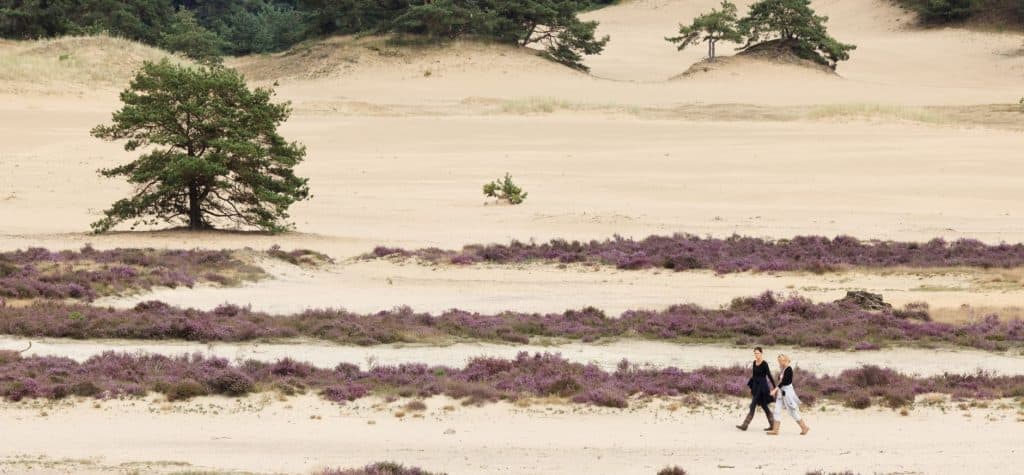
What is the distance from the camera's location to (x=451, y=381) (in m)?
21.2

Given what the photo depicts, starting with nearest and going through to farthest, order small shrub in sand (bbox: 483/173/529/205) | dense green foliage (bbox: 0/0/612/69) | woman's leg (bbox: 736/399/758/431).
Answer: woman's leg (bbox: 736/399/758/431)
small shrub in sand (bbox: 483/173/529/205)
dense green foliage (bbox: 0/0/612/69)

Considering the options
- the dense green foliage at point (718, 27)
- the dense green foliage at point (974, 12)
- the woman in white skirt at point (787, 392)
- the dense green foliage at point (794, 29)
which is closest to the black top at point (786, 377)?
the woman in white skirt at point (787, 392)

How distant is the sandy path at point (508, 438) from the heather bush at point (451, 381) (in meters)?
0.38

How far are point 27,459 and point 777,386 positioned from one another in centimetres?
881

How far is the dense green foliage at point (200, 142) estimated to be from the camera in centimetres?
3741

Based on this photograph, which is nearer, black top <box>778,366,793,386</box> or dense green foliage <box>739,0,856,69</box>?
black top <box>778,366,793,386</box>

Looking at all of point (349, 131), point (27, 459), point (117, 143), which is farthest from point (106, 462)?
point (349, 131)

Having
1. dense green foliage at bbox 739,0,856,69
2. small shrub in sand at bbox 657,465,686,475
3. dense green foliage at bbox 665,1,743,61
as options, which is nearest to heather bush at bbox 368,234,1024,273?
small shrub in sand at bbox 657,465,686,475

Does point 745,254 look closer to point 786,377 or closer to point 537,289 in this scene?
Answer: point 537,289

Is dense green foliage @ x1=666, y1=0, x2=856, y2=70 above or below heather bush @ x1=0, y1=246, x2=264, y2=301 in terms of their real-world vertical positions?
above

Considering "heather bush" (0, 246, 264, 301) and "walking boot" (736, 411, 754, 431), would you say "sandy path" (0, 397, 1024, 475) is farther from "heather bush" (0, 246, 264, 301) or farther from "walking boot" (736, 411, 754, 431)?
"heather bush" (0, 246, 264, 301)

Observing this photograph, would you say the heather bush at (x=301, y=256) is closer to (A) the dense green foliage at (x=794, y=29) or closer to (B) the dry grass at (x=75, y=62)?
(B) the dry grass at (x=75, y=62)

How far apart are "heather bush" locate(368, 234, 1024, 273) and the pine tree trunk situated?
550cm

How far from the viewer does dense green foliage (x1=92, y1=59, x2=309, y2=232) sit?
37.4 m
